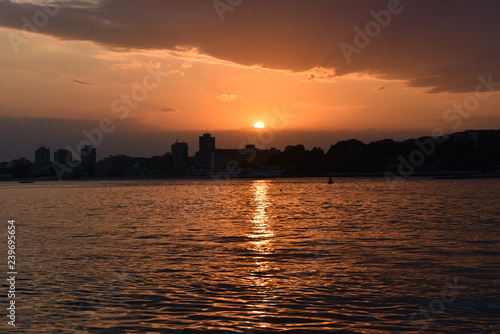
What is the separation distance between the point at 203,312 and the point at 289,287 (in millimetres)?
4126

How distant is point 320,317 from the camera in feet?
45.1

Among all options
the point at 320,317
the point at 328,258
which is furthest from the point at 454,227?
the point at 320,317

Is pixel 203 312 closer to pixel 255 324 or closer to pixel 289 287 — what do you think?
pixel 255 324

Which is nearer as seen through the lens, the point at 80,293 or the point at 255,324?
the point at 255,324

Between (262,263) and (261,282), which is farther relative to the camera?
(262,263)

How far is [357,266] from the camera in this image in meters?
21.4

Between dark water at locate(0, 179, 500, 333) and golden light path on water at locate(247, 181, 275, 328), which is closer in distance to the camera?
dark water at locate(0, 179, 500, 333)

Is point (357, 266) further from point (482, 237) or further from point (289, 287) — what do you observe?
point (482, 237)

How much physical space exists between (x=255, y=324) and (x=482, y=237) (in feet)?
73.2

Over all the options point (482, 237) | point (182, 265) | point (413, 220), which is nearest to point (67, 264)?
point (182, 265)

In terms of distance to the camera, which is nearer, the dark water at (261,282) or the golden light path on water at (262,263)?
the dark water at (261,282)

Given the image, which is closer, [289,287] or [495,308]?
[495,308]

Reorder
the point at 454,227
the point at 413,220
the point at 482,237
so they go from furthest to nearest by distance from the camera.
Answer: the point at 413,220 < the point at 454,227 < the point at 482,237

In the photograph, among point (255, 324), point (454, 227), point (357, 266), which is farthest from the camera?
point (454, 227)
